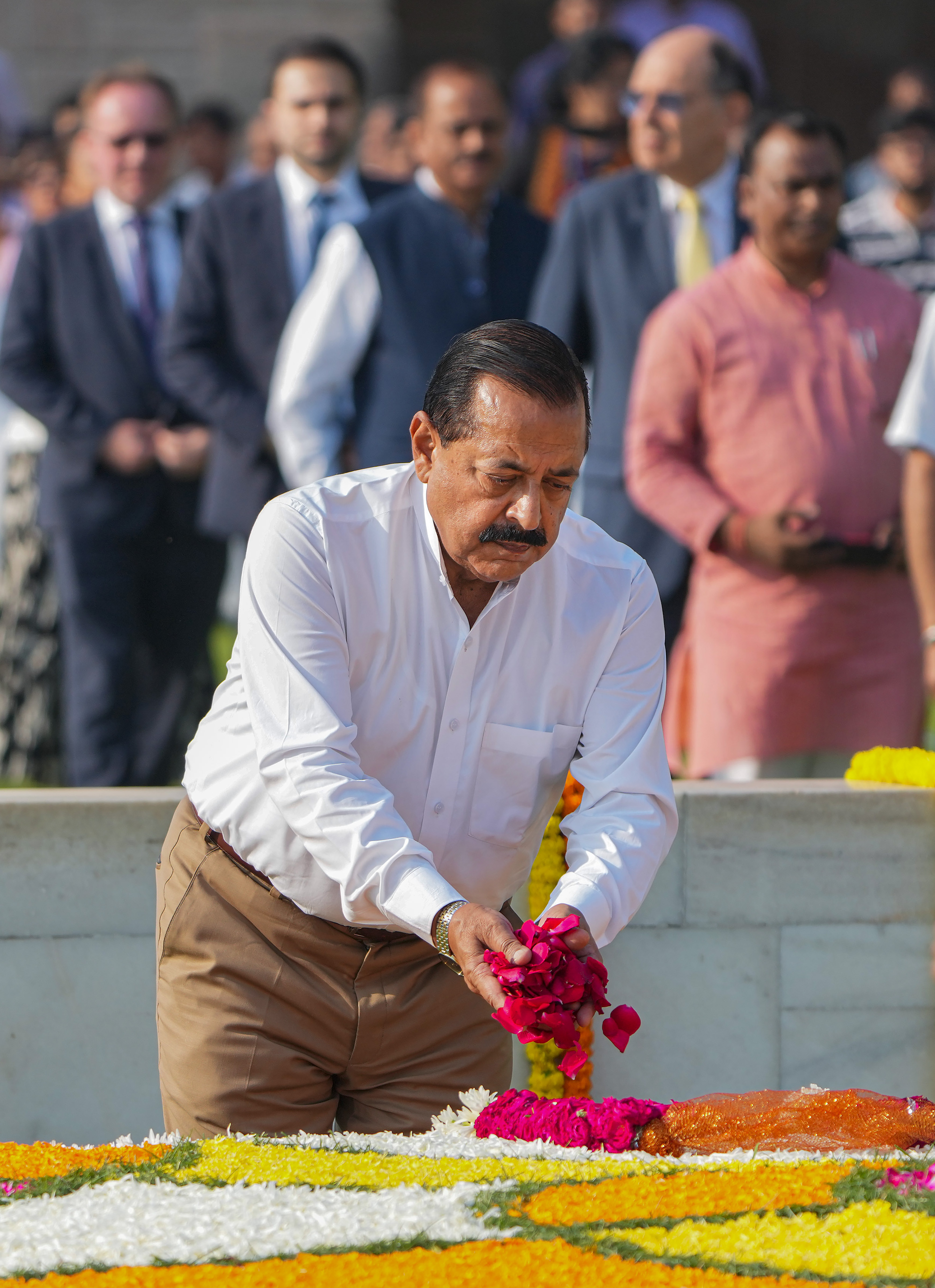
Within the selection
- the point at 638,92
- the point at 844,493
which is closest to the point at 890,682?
the point at 844,493

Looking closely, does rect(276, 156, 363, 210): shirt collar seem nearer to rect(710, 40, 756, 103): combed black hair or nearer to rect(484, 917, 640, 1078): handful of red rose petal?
rect(710, 40, 756, 103): combed black hair

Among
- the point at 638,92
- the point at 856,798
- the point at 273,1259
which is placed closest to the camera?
the point at 273,1259

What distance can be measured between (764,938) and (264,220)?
312 cm

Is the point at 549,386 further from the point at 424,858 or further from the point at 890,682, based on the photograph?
the point at 890,682

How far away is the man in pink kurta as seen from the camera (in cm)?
500

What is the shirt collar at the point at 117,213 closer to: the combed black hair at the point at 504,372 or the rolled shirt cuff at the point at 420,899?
the combed black hair at the point at 504,372

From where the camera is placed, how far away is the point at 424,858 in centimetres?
281

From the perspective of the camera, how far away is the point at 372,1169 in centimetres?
274

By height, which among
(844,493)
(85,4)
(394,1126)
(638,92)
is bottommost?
(394,1126)

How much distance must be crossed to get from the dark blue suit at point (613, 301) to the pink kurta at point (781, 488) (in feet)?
1.23

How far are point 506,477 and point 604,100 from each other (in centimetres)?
478

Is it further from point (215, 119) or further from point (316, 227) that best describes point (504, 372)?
point (215, 119)

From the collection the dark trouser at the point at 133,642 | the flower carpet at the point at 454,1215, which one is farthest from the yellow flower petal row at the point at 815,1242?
the dark trouser at the point at 133,642

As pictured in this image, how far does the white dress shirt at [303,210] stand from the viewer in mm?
6102
